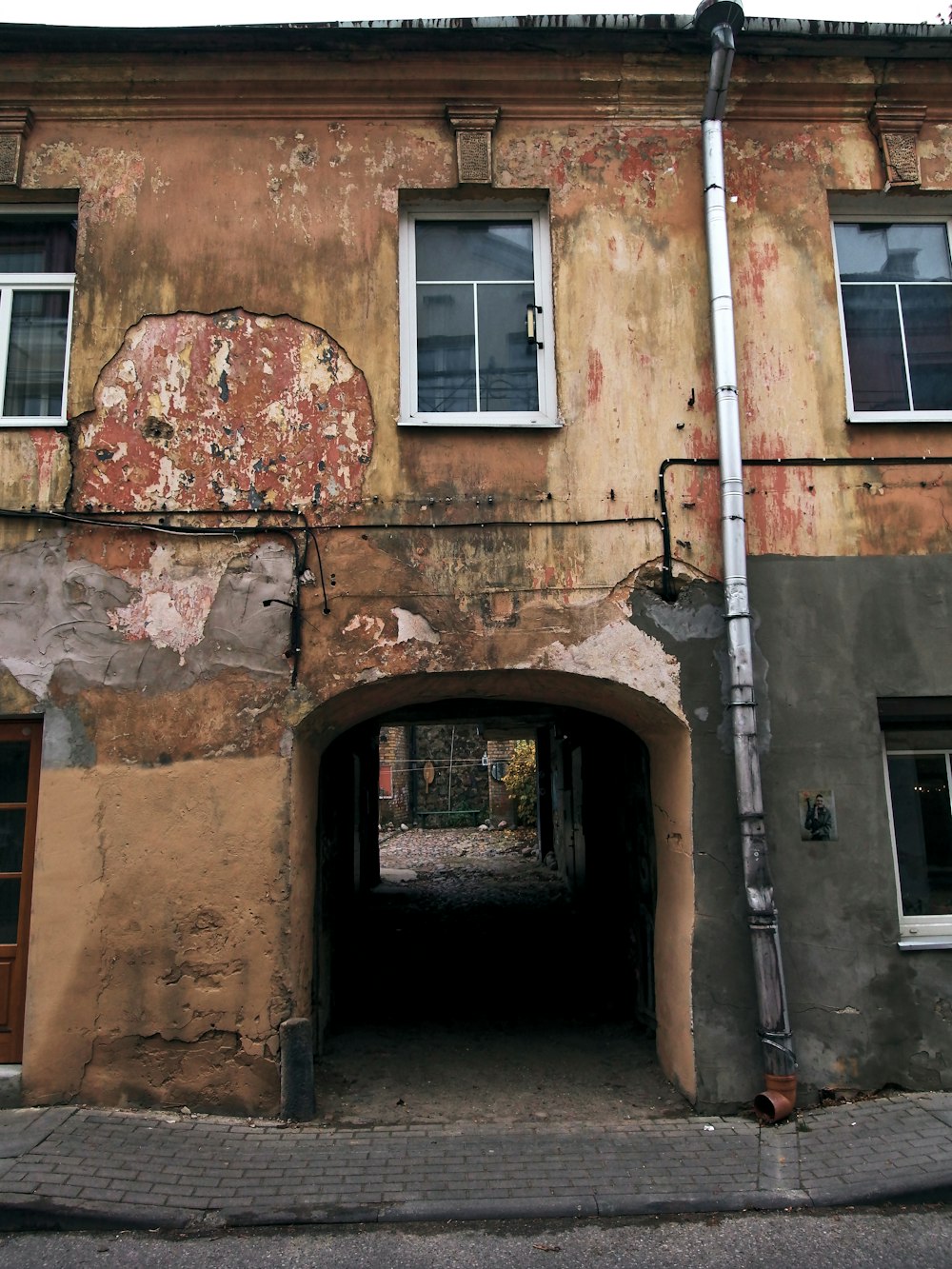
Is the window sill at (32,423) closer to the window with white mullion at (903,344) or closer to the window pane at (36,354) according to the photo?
the window pane at (36,354)

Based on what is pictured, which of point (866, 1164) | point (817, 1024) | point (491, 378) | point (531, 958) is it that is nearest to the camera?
point (866, 1164)

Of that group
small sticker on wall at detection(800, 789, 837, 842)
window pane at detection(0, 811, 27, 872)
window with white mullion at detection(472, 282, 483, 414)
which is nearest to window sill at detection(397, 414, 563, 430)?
window with white mullion at detection(472, 282, 483, 414)

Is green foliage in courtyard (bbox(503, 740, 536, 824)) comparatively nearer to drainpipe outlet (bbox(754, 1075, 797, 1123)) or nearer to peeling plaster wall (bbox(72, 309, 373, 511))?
drainpipe outlet (bbox(754, 1075, 797, 1123))

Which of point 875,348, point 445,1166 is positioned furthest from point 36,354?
point 875,348

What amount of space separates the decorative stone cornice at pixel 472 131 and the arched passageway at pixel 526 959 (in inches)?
144

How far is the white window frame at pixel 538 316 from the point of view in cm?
600

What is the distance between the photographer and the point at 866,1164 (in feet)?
15.2

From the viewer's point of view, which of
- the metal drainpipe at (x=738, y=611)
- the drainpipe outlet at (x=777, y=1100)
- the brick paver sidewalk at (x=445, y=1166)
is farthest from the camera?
the metal drainpipe at (x=738, y=611)

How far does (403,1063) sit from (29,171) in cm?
658

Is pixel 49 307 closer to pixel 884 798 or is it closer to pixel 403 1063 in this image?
pixel 403 1063

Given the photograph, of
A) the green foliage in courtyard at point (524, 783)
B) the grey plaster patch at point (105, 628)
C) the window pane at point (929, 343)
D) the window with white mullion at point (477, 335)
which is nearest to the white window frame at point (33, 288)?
the grey plaster patch at point (105, 628)

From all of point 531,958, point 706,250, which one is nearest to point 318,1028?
point 531,958

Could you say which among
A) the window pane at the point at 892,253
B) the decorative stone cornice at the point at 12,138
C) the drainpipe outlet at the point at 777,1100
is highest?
the decorative stone cornice at the point at 12,138

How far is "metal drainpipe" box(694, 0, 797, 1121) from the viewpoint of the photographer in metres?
5.25
